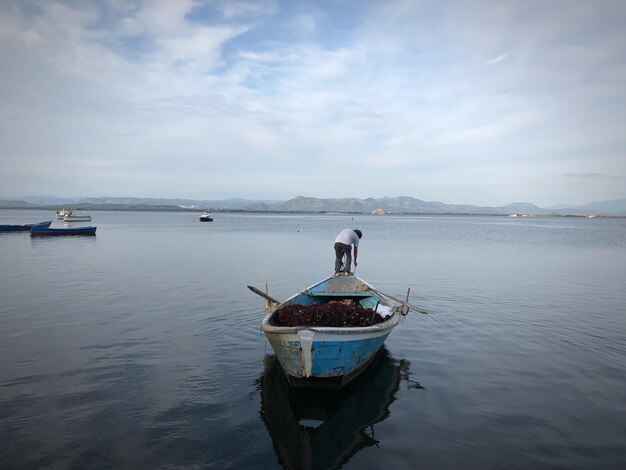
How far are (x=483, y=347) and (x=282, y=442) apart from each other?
25.3 feet

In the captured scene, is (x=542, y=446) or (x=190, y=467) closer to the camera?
(x=190, y=467)

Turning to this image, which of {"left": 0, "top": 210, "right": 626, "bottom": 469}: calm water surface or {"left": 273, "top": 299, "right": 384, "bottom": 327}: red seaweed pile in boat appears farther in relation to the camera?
{"left": 273, "top": 299, "right": 384, "bottom": 327}: red seaweed pile in boat

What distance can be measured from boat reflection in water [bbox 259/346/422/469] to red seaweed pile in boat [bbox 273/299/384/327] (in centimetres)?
133

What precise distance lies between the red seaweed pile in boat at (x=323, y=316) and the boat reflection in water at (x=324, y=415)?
4.37 ft

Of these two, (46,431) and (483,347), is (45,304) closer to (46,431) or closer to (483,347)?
(46,431)

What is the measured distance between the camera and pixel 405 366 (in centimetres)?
1118

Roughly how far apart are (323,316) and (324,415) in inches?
97.3

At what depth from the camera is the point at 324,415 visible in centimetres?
852

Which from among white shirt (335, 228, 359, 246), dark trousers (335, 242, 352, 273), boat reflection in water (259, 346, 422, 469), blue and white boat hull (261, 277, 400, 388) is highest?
white shirt (335, 228, 359, 246)

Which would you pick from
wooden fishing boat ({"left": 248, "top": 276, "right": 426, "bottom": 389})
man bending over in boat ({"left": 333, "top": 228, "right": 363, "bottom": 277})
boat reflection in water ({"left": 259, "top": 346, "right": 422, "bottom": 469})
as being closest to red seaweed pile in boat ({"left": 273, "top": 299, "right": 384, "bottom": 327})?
wooden fishing boat ({"left": 248, "top": 276, "right": 426, "bottom": 389})

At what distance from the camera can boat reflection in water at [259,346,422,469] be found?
23.9ft

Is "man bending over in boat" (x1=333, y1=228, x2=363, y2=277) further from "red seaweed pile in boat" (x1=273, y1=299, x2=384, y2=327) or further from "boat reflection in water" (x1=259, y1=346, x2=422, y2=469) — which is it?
"boat reflection in water" (x1=259, y1=346, x2=422, y2=469)

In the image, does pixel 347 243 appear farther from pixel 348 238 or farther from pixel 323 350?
pixel 323 350

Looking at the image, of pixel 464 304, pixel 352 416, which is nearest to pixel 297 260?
pixel 464 304
